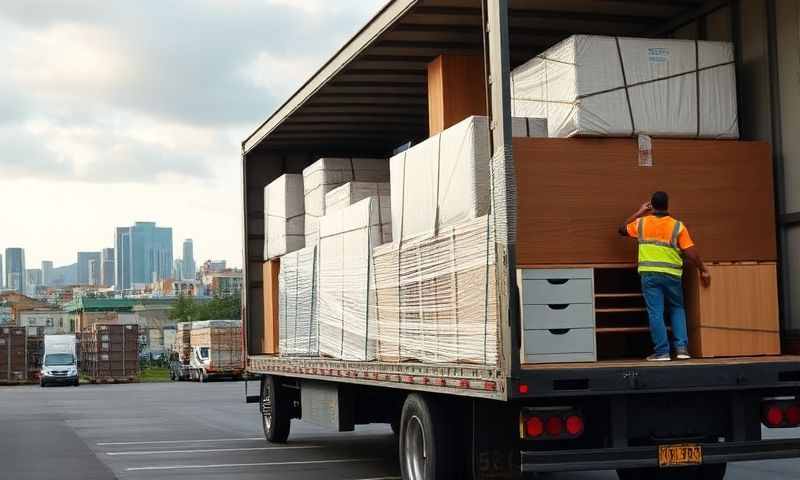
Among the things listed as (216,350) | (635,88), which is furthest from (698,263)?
(216,350)

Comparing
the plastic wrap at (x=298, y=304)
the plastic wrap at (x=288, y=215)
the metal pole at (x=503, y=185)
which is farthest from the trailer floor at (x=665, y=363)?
the plastic wrap at (x=288, y=215)

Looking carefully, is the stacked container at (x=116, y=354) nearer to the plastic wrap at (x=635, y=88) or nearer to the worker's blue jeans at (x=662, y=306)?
the plastic wrap at (x=635, y=88)

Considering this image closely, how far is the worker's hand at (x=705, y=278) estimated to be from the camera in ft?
25.6

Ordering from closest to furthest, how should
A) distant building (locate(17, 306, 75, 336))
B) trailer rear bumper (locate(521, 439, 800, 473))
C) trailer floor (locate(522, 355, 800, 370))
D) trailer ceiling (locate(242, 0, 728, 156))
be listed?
1. trailer rear bumper (locate(521, 439, 800, 473))
2. trailer floor (locate(522, 355, 800, 370))
3. trailer ceiling (locate(242, 0, 728, 156))
4. distant building (locate(17, 306, 75, 336))

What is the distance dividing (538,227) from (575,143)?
642 mm

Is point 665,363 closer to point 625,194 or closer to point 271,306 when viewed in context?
point 625,194

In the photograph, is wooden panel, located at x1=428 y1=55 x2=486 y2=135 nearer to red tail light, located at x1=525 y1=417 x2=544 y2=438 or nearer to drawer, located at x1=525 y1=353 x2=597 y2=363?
drawer, located at x1=525 y1=353 x2=597 y2=363

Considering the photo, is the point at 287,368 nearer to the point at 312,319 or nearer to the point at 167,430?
the point at 312,319

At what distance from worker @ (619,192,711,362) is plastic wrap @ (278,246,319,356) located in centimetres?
513

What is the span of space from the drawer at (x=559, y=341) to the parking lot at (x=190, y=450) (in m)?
3.88

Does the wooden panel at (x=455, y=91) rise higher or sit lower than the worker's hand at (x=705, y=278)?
higher

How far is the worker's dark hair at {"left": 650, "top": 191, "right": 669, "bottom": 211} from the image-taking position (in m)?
7.67

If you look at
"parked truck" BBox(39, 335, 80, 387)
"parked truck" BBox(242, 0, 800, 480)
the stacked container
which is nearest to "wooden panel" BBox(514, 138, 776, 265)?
"parked truck" BBox(242, 0, 800, 480)

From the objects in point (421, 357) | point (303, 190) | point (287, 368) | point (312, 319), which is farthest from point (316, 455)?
point (421, 357)
